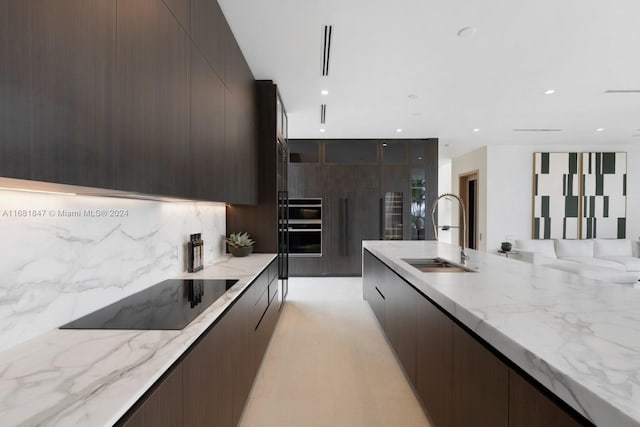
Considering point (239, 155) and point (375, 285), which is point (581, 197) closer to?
point (375, 285)

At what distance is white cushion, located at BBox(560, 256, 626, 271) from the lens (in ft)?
18.0

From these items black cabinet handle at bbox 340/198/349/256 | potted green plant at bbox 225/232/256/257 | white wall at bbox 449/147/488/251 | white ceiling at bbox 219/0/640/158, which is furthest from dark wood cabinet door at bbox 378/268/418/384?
white wall at bbox 449/147/488/251

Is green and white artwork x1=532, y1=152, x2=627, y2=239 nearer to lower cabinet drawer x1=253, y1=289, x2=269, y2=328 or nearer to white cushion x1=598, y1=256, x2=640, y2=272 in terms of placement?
white cushion x1=598, y1=256, x2=640, y2=272

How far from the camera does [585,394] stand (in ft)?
2.36

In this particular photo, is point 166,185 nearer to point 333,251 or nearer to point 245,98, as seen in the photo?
point 245,98

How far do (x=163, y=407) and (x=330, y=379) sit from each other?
176 centimetres

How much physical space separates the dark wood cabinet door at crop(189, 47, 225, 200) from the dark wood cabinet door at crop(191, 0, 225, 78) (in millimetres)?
77

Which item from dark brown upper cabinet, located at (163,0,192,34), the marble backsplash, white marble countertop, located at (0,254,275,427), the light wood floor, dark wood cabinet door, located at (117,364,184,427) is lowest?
the light wood floor

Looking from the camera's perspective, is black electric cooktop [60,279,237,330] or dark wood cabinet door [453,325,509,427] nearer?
dark wood cabinet door [453,325,509,427]

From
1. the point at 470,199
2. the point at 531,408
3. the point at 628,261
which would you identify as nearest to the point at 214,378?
the point at 531,408

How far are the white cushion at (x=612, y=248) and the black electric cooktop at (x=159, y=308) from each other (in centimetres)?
730

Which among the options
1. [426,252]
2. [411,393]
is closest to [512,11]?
[426,252]

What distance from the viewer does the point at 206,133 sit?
2.07m

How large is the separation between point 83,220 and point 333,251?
5208 millimetres
